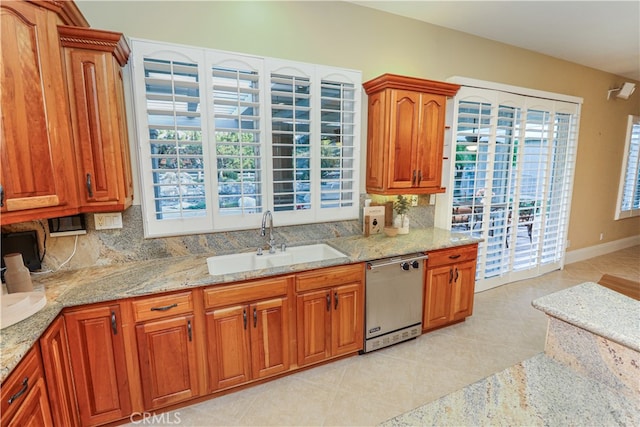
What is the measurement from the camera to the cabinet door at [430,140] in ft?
9.51

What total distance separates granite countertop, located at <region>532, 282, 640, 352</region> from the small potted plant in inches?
74.8

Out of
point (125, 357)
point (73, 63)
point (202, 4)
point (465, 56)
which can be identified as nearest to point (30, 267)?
point (125, 357)

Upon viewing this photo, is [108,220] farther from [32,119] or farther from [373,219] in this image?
[373,219]

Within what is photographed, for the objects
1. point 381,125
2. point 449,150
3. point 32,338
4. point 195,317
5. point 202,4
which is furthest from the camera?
point 449,150

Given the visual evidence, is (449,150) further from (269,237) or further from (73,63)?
(73,63)

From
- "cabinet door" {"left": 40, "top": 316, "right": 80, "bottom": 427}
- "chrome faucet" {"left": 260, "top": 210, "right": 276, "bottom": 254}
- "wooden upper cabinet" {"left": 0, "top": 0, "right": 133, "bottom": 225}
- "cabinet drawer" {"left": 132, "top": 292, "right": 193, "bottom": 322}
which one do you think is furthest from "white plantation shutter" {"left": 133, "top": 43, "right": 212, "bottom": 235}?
"cabinet door" {"left": 40, "top": 316, "right": 80, "bottom": 427}

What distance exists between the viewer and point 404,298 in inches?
103

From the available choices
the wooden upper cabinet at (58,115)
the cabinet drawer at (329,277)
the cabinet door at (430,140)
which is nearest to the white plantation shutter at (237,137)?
the wooden upper cabinet at (58,115)

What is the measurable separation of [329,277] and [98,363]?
5.00 ft

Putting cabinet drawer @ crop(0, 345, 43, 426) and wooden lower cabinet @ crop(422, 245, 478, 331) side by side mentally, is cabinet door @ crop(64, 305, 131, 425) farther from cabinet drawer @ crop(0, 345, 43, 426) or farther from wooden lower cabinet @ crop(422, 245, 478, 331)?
wooden lower cabinet @ crop(422, 245, 478, 331)

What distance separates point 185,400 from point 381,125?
267cm

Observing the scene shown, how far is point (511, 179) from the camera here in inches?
A: 148

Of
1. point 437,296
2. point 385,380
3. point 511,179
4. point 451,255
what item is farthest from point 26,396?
point 511,179

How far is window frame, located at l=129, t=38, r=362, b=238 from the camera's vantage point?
218cm
